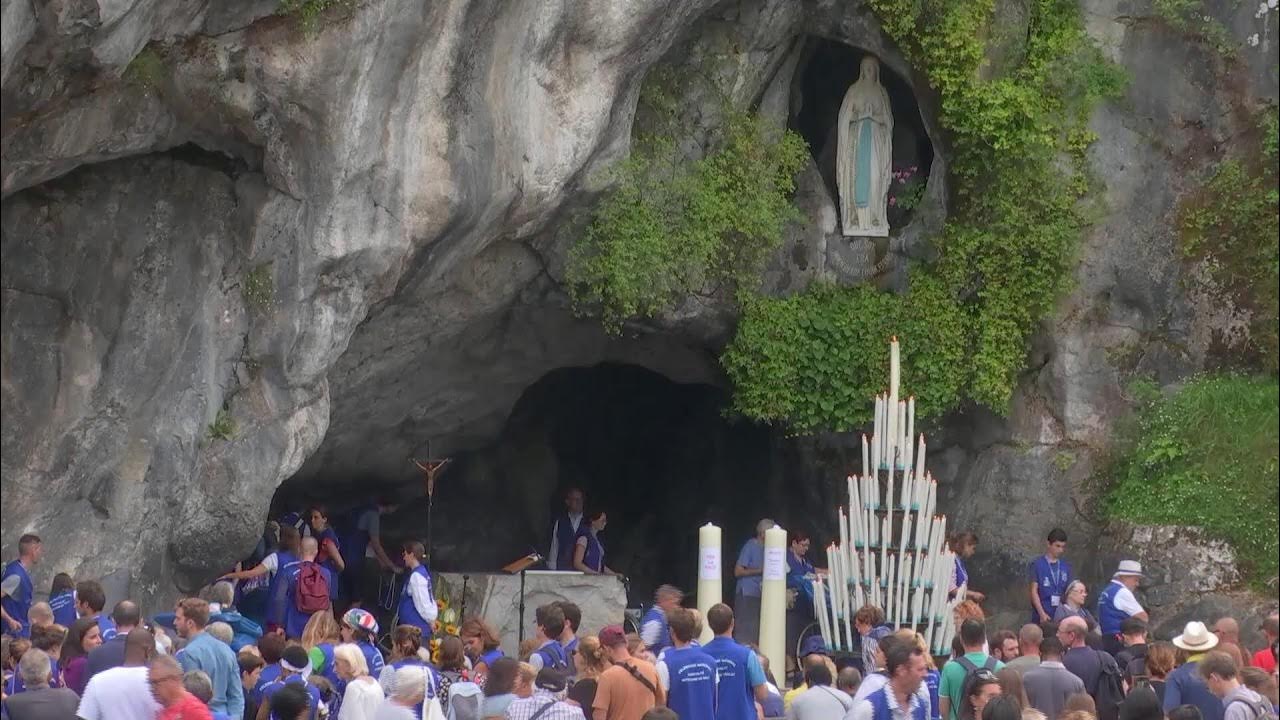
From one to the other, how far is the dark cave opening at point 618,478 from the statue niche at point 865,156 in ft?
9.87

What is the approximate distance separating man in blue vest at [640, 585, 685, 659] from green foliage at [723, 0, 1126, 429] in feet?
18.1

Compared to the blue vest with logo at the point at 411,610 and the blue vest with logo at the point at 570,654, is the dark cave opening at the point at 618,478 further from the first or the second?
the blue vest with logo at the point at 570,654

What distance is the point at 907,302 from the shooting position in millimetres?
19375

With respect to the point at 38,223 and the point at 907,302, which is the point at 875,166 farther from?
the point at 38,223

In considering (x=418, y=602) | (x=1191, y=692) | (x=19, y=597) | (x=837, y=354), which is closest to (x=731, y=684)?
(x=1191, y=692)

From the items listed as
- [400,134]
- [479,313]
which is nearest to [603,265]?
[479,313]

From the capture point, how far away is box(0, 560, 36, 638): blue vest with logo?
44.9 ft

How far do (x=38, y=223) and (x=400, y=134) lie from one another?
2.66 m

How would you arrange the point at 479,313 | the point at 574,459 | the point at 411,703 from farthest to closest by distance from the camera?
the point at 574,459 → the point at 479,313 → the point at 411,703

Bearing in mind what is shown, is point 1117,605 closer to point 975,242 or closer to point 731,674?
point 975,242

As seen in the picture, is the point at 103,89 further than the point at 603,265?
No

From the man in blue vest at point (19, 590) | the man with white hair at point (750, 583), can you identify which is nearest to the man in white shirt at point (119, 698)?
the man in blue vest at point (19, 590)

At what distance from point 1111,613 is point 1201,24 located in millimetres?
5801

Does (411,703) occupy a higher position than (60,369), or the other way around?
(60,369)
